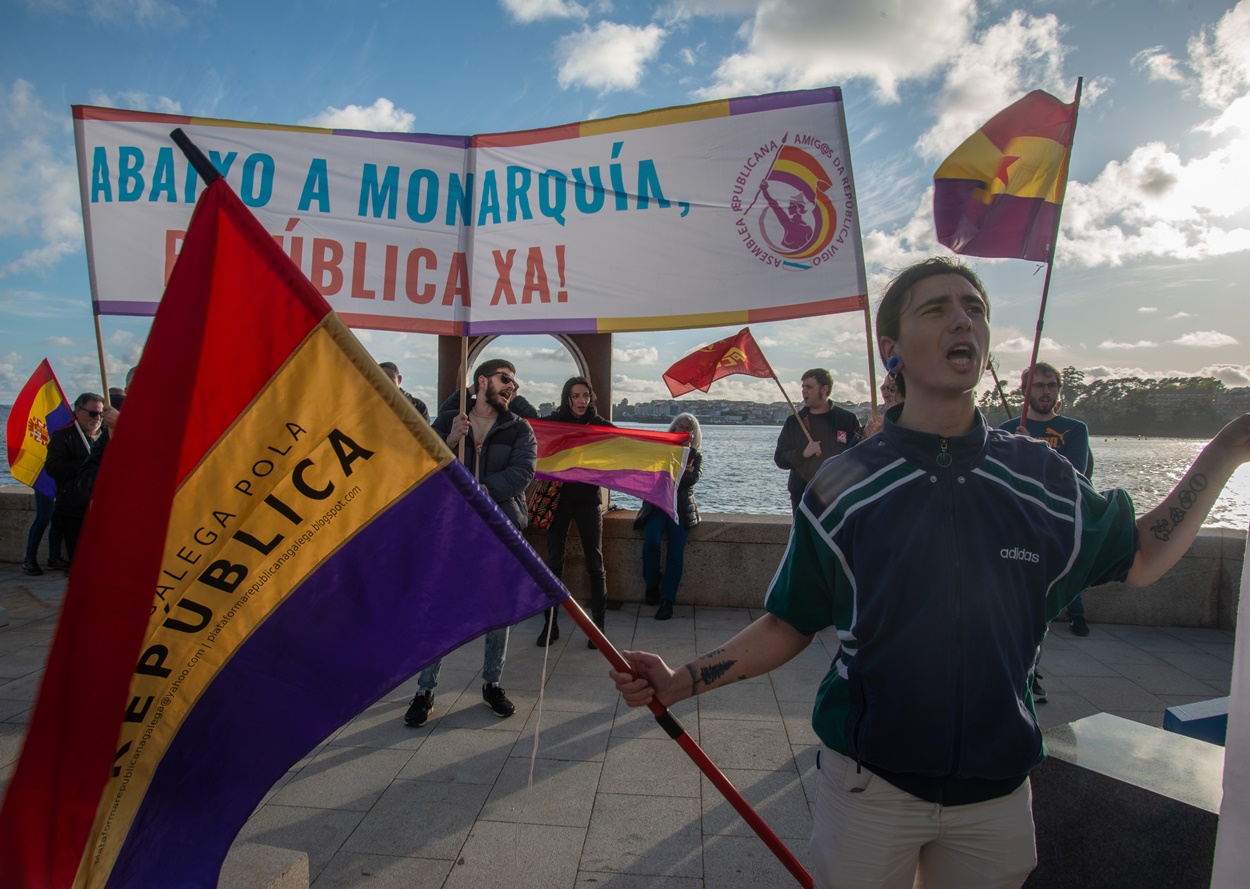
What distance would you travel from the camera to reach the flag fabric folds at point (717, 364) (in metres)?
7.41

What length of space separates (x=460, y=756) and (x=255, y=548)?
2.58 meters

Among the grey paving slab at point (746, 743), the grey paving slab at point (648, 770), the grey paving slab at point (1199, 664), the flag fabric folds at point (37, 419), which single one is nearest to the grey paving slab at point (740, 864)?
the grey paving slab at point (648, 770)

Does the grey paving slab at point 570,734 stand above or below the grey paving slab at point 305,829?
below

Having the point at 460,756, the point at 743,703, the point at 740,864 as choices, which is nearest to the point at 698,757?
the point at 740,864

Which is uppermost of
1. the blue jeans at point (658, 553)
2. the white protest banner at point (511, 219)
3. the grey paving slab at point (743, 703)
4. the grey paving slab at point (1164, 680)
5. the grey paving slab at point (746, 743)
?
the white protest banner at point (511, 219)

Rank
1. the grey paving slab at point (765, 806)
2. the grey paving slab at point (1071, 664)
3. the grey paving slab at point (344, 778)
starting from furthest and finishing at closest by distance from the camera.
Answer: the grey paving slab at point (1071, 664), the grey paving slab at point (344, 778), the grey paving slab at point (765, 806)

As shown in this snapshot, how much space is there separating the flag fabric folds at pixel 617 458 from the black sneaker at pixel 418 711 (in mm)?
2172

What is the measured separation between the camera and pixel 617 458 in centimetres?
635

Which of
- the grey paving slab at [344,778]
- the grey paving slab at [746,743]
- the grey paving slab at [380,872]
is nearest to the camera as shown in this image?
the grey paving slab at [380,872]

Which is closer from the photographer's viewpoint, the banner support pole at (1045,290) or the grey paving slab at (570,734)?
the banner support pole at (1045,290)

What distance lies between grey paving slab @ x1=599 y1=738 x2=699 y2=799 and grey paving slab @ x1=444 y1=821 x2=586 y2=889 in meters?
0.45

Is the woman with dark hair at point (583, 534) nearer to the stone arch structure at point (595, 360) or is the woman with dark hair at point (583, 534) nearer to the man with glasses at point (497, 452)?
the man with glasses at point (497, 452)

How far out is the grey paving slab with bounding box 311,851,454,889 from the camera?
2.76 m

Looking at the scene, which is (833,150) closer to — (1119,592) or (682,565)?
(682,565)
